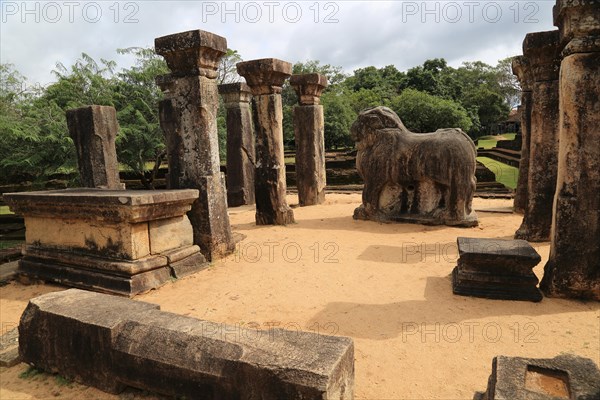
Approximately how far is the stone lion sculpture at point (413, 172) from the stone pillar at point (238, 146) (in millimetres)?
4504

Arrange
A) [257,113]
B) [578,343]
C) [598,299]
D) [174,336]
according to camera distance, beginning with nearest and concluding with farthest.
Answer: [174,336], [578,343], [598,299], [257,113]

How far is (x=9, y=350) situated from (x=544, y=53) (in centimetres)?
748

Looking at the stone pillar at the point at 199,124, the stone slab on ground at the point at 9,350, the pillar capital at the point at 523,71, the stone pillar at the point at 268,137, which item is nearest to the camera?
the stone slab on ground at the point at 9,350

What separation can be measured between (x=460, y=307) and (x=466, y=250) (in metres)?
0.65

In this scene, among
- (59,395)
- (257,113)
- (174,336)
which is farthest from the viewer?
(257,113)

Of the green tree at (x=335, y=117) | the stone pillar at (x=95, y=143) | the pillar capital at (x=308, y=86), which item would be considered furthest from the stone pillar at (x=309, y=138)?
the green tree at (x=335, y=117)

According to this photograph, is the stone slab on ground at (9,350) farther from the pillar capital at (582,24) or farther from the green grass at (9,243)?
the green grass at (9,243)

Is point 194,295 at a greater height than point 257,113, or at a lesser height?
lesser

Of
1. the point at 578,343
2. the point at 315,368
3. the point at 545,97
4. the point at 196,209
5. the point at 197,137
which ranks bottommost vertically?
the point at 578,343

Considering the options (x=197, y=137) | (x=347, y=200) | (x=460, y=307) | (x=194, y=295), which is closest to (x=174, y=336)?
(x=194, y=295)

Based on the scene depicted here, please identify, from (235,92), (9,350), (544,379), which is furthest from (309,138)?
(544,379)

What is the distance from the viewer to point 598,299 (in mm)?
3688

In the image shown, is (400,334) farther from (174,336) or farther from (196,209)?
(196,209)

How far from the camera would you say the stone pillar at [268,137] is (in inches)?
298
